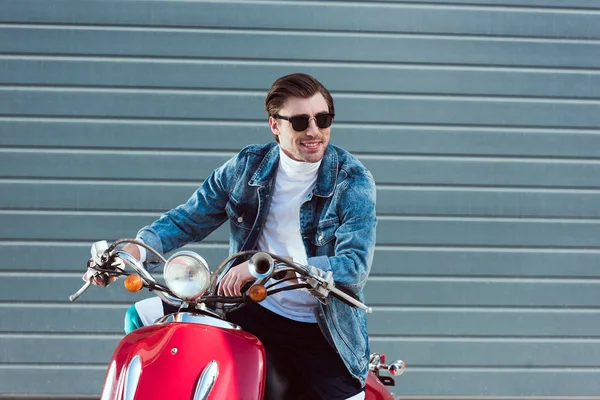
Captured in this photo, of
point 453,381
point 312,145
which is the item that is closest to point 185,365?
point 312,145

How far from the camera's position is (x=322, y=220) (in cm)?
243

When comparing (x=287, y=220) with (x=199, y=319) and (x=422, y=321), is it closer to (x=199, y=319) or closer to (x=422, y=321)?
(x=199, y=319)

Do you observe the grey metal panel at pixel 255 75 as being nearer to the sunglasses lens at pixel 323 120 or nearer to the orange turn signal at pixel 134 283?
the sunglasses lens at pixel 323 120

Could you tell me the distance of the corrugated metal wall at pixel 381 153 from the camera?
4.53 m

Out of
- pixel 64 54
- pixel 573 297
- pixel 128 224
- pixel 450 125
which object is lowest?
pixel 573 297

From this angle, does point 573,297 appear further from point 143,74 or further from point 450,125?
point 143,74

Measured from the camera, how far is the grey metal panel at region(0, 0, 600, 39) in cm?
453

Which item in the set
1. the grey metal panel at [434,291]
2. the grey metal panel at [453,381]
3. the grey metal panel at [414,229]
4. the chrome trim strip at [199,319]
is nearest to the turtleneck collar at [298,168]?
the chrome trim strip at [199,319]

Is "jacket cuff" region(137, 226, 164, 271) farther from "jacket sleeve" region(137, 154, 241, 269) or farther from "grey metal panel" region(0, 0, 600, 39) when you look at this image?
"grey metal panel" region(0, 0, 600, 39)

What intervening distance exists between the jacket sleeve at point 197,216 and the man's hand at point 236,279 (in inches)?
22.2

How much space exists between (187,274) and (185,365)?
22 cm

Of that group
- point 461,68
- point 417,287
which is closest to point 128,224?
point 417,287

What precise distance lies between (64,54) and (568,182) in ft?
10.1

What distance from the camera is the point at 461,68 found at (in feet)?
15.2
